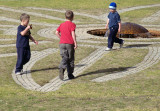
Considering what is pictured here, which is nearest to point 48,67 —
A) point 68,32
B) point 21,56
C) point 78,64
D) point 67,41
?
point 78,64

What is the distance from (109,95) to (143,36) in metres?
10.5

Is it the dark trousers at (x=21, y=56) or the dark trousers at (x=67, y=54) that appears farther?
the dark trousers at (x=21, y=56)

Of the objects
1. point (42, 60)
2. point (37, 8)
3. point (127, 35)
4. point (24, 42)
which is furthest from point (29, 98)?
point (37, 8)

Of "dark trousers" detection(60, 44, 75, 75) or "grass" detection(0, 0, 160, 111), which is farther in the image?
"dark trousers" detection(60, 44, 75, 75)

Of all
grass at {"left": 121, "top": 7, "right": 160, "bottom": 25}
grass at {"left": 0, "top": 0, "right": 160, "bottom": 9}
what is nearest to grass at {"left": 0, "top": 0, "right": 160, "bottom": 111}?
grass at {"left": 121, "top": 7, "right": 160, "bottom": 25}

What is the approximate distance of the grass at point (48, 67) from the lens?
34.8ft

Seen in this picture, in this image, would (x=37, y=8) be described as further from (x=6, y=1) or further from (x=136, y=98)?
(x=136, y=98)

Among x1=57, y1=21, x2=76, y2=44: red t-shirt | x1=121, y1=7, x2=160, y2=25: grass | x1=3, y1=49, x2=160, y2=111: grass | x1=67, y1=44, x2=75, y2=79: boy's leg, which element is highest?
x1=57, y1=21, x2=76, y2=44: red t-shirt

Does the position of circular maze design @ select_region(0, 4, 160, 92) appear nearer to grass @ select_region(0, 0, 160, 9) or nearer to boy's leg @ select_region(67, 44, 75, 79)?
boy's leg @ select_region(67, 44, 75, 79)

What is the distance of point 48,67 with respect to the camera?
11.8m

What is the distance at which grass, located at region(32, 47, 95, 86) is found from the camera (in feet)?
34.8

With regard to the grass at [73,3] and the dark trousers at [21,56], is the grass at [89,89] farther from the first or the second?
the grass at [73,3]

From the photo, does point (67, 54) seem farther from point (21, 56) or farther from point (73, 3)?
point (73, 3)

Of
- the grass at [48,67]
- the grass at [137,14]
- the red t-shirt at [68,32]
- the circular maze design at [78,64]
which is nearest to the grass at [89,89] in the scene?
the grass at [48,67]
